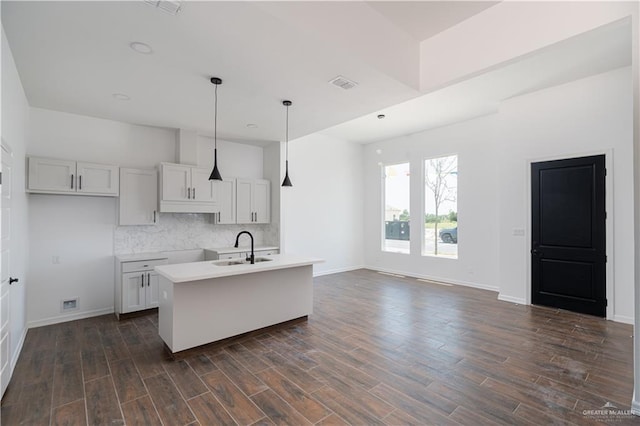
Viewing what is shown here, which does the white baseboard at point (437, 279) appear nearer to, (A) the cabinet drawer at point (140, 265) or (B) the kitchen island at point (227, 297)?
(B) the kitchen island at point (227, 297)

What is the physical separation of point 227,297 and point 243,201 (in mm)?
2694

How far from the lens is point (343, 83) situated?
11.3 ft

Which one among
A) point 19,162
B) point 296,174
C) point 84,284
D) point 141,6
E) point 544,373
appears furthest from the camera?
point 296,174

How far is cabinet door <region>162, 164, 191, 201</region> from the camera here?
483cm

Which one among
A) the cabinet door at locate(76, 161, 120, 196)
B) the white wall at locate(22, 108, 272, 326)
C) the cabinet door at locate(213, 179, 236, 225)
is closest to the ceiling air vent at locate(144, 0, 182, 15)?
the cabinet door at locate(76, 161, 120, 196)

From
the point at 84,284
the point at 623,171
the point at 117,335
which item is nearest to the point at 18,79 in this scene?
the point at 84,284

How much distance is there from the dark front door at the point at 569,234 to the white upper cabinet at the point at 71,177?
6503mm

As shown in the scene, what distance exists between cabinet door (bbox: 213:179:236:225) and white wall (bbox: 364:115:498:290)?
4015mm

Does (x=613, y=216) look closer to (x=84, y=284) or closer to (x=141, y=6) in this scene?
(x=141, y=6)

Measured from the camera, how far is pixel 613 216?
421 centimetres

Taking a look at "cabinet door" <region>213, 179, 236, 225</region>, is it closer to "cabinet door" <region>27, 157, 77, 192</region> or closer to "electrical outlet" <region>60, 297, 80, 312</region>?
"cabinet door" <region>27, 157, 77, 192</region>

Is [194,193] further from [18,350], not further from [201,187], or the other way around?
[18,350]

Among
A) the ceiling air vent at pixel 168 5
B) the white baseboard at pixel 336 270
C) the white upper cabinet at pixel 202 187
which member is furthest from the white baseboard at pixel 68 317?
the ceiling air vent at pixel 168 5

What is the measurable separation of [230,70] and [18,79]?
2.23 meters
